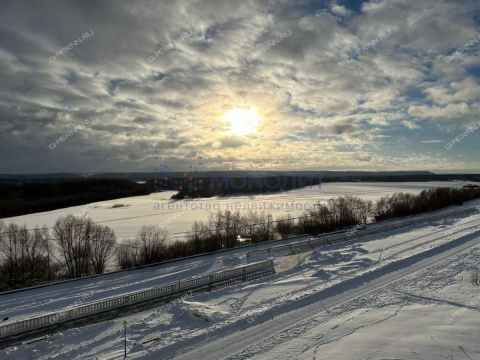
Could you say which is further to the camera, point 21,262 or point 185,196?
point 185,196

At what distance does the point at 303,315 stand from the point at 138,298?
30.0 feet

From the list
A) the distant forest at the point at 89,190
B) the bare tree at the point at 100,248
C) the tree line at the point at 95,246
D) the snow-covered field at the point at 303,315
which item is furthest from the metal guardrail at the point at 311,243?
the distant forest at the point at 89,190

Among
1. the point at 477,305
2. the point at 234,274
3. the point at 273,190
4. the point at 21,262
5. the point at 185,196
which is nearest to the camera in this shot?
the point at 477,305

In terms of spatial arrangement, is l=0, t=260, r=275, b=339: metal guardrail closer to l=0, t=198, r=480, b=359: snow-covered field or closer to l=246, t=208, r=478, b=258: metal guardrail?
l=0, t=198, r=480, b=359: snow-covered field

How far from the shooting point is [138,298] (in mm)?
18953

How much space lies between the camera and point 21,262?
32.0 metres

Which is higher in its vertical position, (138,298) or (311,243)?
(138,298)

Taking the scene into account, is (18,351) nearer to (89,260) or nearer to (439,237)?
(89,260)

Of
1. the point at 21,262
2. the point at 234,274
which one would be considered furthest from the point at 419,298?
the point at 21,262

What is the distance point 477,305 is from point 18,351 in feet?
70.0

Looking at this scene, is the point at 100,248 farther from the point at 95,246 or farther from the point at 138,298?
the point at 138,298

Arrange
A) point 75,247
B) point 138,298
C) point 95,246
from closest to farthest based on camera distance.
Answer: point 138,298
point 75,247
point 95,246

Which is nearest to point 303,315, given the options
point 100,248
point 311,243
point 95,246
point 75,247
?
point 311,243

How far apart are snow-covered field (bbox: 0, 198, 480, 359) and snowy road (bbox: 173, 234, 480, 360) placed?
45 mm
